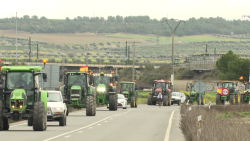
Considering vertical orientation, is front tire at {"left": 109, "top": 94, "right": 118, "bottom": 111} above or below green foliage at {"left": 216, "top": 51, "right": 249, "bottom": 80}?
below

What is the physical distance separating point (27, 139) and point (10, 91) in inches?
162

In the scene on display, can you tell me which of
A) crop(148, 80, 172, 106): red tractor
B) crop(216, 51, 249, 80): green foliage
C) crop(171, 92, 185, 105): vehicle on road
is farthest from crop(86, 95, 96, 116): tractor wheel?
crop(216, 51, 249, 80): green foliage

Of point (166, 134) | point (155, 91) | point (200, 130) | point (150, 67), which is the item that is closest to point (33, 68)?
point (166, 134)

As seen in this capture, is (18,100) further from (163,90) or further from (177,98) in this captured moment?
(177,98)

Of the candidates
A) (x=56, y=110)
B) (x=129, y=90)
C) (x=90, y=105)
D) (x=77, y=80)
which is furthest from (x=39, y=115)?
(x=129, y=90)

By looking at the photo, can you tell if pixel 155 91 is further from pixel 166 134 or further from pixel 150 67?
pixel 150 67

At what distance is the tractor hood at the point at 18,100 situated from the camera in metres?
22.0

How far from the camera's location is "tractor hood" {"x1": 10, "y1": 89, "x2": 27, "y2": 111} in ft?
72.1

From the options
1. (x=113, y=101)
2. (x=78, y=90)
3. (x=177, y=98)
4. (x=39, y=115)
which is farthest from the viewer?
(x=177, y=98)

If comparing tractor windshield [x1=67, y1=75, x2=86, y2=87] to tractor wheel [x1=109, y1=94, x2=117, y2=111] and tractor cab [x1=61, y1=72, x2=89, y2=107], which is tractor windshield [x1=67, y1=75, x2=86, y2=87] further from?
tractor wheel [x1=109, y1=94, x2=117, y2=111]

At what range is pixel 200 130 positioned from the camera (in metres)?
18.0

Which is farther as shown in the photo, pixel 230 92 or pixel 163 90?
pixel 163 90

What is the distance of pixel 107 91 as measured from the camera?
43844 millimetres

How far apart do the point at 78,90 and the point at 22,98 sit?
1401cm
